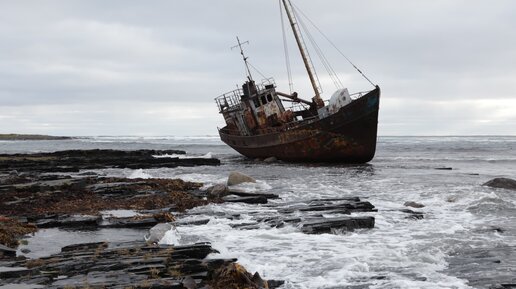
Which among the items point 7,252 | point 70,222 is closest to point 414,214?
point 70,222

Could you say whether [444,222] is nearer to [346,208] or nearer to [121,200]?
[346,208]

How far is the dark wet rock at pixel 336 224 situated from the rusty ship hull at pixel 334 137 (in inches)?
693

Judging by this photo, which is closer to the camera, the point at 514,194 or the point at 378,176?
the point at 514,194

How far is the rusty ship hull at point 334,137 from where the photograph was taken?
2797 centimetres

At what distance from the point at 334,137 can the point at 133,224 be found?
65.0 feet

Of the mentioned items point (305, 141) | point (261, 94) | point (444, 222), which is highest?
point (261, 94)

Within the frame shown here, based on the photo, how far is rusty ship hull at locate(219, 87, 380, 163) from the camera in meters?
28.0

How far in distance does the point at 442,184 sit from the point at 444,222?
888cm

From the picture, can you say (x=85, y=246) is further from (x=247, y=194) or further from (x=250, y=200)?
(x=247, y=194)

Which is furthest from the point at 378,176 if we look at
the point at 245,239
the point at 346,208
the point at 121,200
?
the point at 245,239

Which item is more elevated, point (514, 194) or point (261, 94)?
point (261, 94)

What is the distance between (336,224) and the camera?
10375mm

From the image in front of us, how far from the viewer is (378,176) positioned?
23.3 metres

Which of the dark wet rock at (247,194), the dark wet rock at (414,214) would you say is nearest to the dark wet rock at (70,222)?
the dark wet rock at (247,194)
